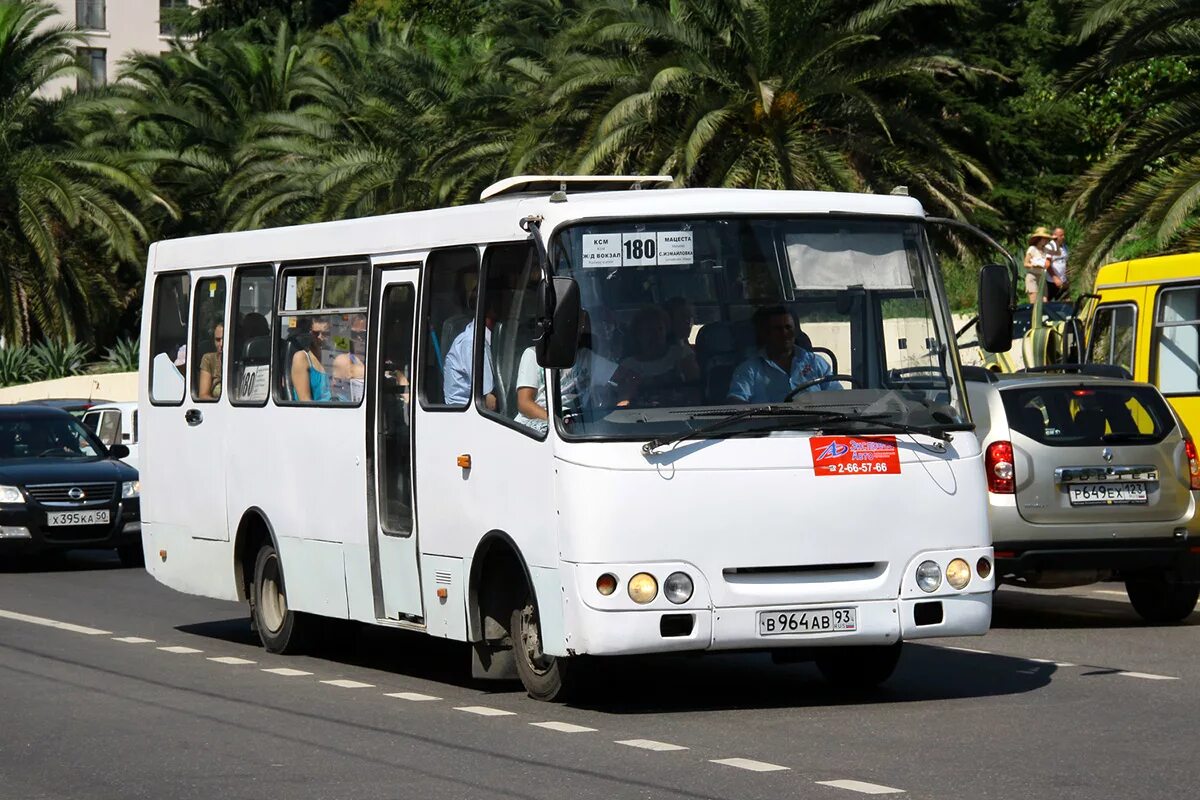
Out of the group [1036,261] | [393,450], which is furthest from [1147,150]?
[393,450]

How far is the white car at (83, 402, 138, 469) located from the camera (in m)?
26.9

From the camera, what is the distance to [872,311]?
35.6 feet

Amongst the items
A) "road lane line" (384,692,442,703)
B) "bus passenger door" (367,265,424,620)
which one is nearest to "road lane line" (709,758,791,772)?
"road lane line" (384,692,442,703)

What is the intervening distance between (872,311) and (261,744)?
11.9ft

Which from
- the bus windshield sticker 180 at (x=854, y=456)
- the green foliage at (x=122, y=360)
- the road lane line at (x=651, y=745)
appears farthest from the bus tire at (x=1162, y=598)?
the green foliage at (x=122, y=360)

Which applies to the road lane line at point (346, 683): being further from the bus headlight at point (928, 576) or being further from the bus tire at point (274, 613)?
the bus headlight at point (928, 576)

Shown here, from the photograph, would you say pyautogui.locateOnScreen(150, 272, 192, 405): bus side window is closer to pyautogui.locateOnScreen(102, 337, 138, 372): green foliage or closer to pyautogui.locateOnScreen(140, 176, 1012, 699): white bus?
pyautogui.locateOnScreen(140, 176, 1012, 699): white bus

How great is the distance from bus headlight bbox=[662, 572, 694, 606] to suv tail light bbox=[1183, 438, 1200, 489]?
592cm

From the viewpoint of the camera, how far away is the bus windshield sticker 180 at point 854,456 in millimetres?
10383

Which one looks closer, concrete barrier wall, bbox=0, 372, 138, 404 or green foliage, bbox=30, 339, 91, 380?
concrete barrier wall, bbox=0, 372, 138, 404

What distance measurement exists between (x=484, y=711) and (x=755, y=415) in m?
2.03

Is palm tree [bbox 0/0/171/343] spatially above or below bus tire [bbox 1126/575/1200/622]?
above

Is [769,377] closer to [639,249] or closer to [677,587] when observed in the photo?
[639,249]

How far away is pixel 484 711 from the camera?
10.9 m
